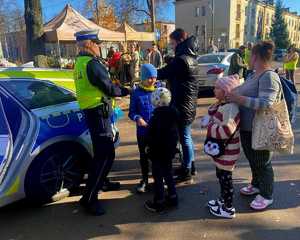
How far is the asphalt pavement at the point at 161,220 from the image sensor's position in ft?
10.6

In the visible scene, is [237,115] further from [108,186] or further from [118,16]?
[118,16]

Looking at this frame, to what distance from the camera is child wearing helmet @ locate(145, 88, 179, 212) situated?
11.3 ft

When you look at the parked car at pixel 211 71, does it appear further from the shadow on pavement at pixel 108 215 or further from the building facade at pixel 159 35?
the building facade at pixel 159 35

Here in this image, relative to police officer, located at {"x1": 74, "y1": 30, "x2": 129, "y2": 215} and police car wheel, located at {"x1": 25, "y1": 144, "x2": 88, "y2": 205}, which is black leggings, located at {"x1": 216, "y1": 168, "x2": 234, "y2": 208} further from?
police car wheel, located at {"x1": 25, "y1": 144, "x2": 88, "y2": 205}

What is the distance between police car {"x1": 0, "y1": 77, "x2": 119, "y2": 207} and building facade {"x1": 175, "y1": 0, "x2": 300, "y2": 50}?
47.7 meters

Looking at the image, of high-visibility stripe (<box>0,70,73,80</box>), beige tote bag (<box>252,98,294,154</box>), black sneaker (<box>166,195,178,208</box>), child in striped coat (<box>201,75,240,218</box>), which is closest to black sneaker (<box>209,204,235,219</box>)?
child in striped coat (<box>201,75,240,218</box>)

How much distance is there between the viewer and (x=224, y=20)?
5484cm

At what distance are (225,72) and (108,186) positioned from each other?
24.4 feet

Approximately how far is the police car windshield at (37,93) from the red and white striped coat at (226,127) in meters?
1.78

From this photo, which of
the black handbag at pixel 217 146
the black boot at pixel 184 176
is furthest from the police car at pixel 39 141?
Answer: the black handbag at pixel 217 146

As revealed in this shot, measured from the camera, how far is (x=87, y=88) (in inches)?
134

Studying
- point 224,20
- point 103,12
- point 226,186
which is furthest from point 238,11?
point 226,186

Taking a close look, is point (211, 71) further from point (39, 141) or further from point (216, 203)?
point (39, 141)

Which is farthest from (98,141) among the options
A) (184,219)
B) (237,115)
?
(237,115)
